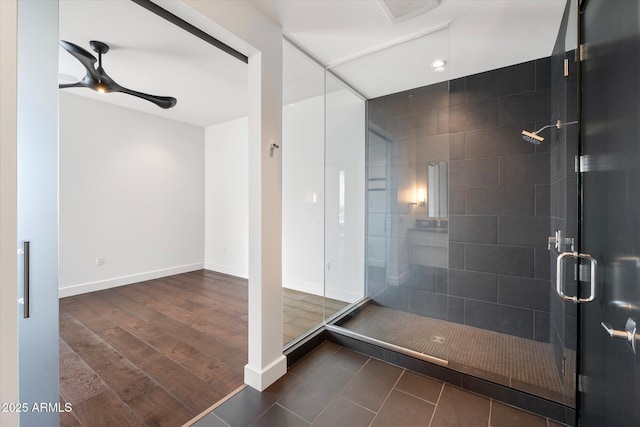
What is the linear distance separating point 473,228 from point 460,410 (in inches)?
62.6

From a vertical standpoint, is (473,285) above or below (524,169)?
below

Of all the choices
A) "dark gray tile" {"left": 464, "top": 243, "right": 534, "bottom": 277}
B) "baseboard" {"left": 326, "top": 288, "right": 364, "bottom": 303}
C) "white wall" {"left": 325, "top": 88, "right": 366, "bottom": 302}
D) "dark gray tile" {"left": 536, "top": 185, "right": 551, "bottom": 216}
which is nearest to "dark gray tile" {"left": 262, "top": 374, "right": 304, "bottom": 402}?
"baseboard" {"left": 326, "top": 288, "right": 364, "bottom": 303}

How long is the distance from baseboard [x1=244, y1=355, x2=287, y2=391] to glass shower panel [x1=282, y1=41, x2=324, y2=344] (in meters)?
0.77

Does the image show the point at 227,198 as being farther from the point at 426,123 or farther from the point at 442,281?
the point at 442,281

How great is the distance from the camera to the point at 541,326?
2.29m

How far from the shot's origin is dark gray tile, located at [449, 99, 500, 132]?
2.50m

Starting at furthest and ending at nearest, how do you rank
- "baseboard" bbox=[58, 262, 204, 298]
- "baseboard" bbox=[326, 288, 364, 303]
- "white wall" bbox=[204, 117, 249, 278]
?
1. "white wall" bbox=[204, 117, 249, 278]
2. "baseboard" bbox=[58, 262, 204, 298]
3. "baseboard" bbox=[326, 288, 364, 303]

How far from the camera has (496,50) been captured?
2213 millimetres

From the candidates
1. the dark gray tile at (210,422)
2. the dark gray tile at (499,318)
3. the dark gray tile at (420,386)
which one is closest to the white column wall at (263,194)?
the dark gray tile at (210,422)

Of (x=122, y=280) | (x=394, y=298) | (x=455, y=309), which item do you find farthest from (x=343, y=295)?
(x=122, y=280)

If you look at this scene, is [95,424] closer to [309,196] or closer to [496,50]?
[309,196]

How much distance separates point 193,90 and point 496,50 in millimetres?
3415

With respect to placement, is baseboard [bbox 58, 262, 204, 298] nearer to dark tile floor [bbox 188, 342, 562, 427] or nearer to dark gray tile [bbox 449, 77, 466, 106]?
dark tile floor [bbox 188, 342, 562, 427]

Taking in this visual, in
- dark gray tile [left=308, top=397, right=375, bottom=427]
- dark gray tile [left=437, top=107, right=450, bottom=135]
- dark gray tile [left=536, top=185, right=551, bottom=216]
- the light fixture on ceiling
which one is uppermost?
the light fixture on ceiling
